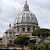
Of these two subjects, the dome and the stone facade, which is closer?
the stone facade

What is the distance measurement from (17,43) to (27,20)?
112 feet

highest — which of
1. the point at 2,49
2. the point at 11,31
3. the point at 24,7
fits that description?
the point at 24,7

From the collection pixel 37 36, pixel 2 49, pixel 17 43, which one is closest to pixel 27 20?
pixel 37 36

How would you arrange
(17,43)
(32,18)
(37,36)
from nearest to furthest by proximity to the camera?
(17,43) → (37,36) → (32,18)

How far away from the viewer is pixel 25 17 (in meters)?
126

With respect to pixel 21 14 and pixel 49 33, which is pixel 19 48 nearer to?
pixel 49 33

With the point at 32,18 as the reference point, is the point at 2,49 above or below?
below

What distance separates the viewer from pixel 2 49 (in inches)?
3214

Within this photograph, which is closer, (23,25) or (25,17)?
(23,25)

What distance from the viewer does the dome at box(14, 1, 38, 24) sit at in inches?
4872

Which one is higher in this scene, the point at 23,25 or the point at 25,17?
the point at 25,17

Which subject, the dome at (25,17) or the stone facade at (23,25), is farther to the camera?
the dome at (25,17)

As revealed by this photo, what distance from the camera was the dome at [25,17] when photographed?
12375 centimetres

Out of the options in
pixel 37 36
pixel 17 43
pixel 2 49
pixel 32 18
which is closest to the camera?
pixel 2 49
